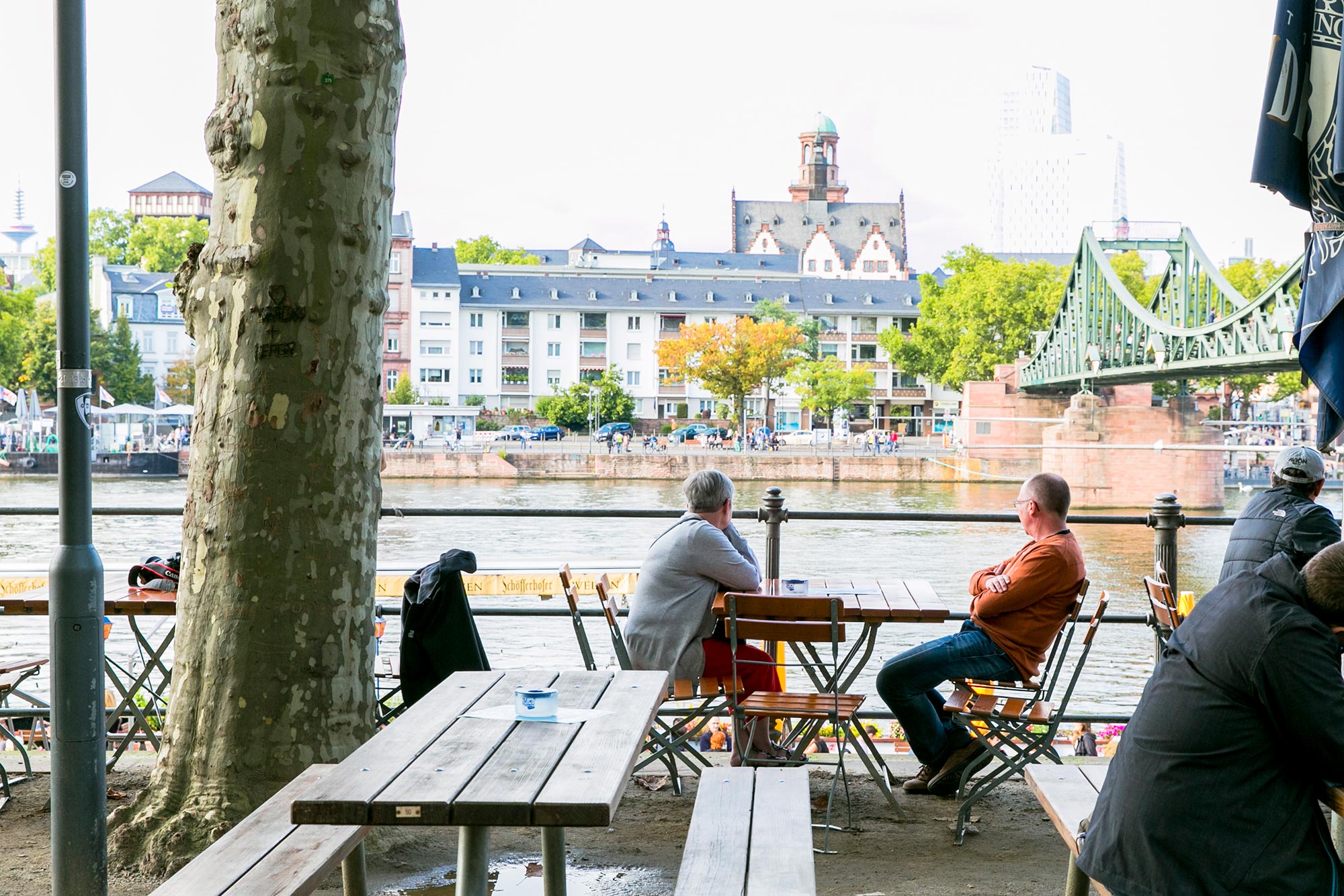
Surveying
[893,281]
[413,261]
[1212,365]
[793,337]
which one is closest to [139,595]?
[1212,365]

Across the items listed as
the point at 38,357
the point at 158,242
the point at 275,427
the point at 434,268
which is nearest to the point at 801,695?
the point at 275,427

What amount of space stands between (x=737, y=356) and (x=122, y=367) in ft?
96.6

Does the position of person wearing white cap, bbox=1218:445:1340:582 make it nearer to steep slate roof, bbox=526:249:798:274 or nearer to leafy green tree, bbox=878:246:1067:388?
leafy green tree, bbox=878:246:1067:388

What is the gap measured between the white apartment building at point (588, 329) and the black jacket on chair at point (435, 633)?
69.5 m

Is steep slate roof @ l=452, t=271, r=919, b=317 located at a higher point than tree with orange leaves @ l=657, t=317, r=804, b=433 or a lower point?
higher

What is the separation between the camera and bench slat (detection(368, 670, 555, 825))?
6.48 feet

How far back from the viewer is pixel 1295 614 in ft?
6.26

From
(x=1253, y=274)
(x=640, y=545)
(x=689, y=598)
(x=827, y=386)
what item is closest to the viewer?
(x=689, y=598)

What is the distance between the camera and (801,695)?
3.88m

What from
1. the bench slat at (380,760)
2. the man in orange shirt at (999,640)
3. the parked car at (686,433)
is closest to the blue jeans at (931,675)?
the man in orange shirt at (999,640)

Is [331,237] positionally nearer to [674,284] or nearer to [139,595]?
[139,595]

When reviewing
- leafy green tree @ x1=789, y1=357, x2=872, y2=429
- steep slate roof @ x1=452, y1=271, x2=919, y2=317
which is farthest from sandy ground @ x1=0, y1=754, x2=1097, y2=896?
steep slate roof @ x1=452, y1=271, x2=919, y2=317

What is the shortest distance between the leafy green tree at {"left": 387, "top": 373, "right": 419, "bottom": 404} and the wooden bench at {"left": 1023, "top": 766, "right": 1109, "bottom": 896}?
68.6 meters

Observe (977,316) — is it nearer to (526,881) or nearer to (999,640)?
(999,640)
